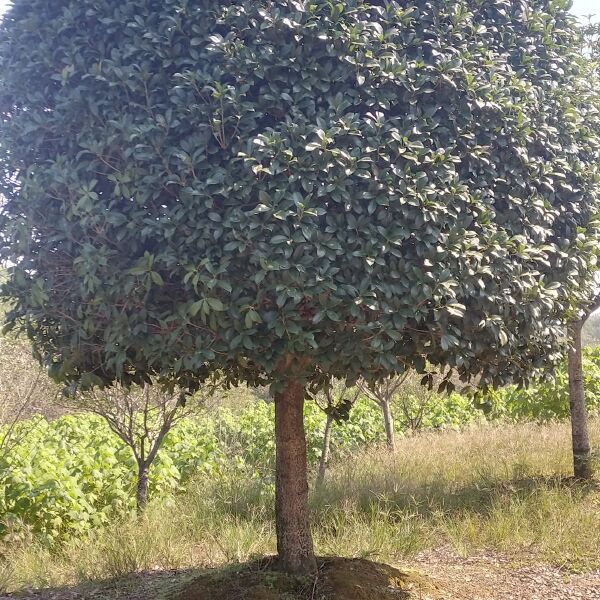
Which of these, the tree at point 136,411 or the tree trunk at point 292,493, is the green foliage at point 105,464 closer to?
the tree at point 136,411

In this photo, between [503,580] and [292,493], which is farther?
[503,580]

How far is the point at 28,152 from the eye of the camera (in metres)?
3.59

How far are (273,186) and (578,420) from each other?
19.7 ft

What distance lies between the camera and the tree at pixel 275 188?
3.12 meters

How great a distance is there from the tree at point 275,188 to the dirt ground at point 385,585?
→ 1.79m

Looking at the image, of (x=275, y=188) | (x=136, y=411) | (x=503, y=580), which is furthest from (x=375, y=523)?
(x=275, y=188)

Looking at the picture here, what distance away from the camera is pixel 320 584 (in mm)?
4426

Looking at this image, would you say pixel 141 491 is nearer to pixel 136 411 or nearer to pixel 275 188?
pixel 136 411

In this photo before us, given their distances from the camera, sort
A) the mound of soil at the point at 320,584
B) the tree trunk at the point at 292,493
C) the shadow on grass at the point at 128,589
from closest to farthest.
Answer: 1. the mound of soil at the point at 320,584
2. the tree trunk at the point at 292,493
3. the shadow on grass at the point at 128,589

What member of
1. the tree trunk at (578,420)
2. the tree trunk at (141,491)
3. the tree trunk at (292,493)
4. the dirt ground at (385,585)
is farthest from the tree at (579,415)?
the tree trunk at (141,491)

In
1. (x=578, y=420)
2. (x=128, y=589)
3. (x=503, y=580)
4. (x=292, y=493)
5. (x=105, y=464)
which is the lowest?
(x=503, y=580)

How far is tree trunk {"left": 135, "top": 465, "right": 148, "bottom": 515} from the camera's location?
722cm

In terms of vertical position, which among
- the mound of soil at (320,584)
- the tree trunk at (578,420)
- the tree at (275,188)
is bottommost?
the mound of soil at (320,584)

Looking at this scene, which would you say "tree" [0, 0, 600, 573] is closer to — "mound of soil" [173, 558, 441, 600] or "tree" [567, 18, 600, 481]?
"mound of soil" [173, 558, 441, 600]
